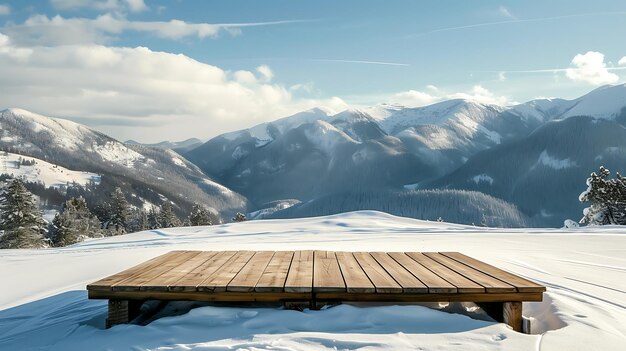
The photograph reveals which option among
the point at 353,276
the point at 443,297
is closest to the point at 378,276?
the point at 353,276

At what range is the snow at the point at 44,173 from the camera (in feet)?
536

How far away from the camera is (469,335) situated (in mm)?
3957

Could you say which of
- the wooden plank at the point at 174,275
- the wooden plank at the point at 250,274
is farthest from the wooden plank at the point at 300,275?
the wooden plank at the point at 174,275

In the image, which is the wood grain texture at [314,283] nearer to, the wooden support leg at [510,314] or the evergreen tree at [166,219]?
the wooden support leg at [510,314]

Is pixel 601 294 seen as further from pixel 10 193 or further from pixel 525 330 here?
pixel 10 193

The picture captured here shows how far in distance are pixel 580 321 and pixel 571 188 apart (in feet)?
687

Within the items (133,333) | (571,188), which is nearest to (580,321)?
(133,333)

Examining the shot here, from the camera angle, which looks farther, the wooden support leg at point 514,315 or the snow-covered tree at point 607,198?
the snow-covered tree at point 607,198

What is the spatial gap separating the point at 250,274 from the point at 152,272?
43.6 inches

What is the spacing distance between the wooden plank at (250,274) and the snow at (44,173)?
179 meters

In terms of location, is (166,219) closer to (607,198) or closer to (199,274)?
(607,198)

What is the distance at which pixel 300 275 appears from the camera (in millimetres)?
4754

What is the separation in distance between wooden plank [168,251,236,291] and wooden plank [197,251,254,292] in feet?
0.19

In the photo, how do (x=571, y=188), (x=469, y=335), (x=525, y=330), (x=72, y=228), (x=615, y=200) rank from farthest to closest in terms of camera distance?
1. (x=571, y=188)
2. (x=72, y=228)
3. (x=615, y=200)
4. (x=525, y=330)
5. (x=469, y=335)
